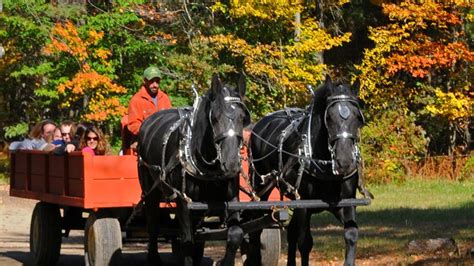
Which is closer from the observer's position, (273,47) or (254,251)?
(254,251)

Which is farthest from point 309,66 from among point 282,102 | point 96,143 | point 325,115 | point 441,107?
point 325,115

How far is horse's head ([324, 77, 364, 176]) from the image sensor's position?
11.0m

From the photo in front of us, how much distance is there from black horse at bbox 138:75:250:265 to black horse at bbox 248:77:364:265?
2.60ft

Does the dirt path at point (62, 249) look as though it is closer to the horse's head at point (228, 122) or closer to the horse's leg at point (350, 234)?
the horse's leg at point (350, 234)

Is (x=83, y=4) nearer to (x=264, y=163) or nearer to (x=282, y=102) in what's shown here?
(x=282, y=102)

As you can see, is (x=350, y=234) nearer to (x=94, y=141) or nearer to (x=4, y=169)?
(x=94, y=141)

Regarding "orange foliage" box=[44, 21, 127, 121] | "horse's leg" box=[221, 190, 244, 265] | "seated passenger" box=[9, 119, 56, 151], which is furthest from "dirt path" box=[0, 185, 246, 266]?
"orange foliage" box=[44, 21, 127, 121]

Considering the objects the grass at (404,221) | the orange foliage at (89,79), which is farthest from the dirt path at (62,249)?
the orange foliage at (89,79)

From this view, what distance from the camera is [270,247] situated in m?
13.3

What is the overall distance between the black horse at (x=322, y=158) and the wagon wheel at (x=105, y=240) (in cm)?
175

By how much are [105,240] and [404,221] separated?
7.51 meters

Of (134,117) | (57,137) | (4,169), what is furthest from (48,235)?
(4,169)

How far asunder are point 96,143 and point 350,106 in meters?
3.75

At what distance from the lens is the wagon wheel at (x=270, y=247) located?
13.3m
